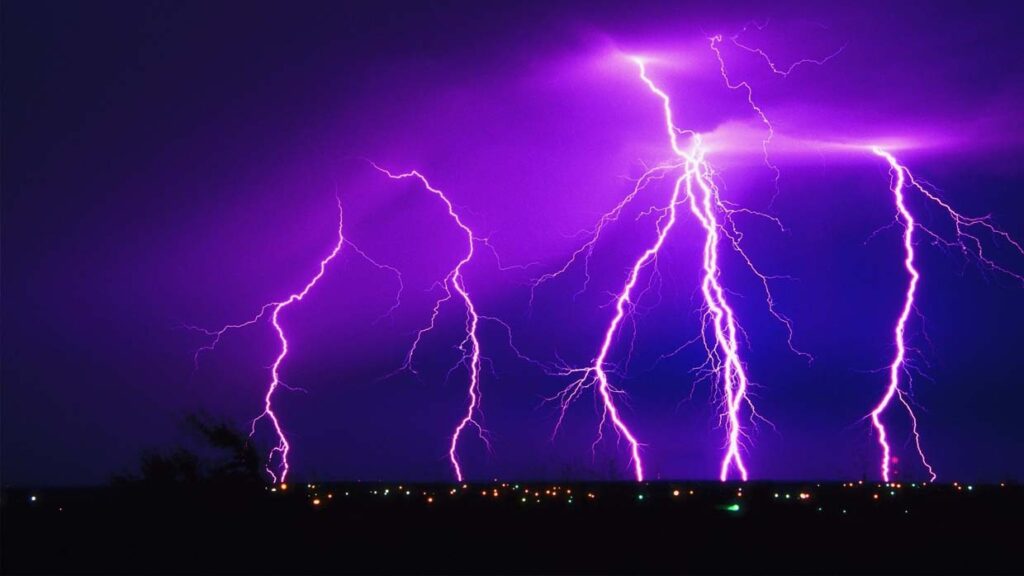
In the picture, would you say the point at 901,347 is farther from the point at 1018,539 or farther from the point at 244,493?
the point at 244,493

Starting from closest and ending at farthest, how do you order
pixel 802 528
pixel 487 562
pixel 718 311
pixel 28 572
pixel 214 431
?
1. pixel 28 572
2. pixel 487 562
3. pixel 802 528
4. pixel 214 431
5. pixel 718 311

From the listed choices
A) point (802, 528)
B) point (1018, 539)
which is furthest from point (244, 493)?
point (1018, 539)

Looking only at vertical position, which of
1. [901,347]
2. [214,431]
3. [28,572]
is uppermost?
[901,347]

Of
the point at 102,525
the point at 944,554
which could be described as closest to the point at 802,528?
the point at 944,554

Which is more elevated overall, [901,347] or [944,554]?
[901,347]

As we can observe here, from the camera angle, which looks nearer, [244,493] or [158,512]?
[158,512]

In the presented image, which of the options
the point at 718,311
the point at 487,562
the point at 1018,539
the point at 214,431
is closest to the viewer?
the point at 487,562
